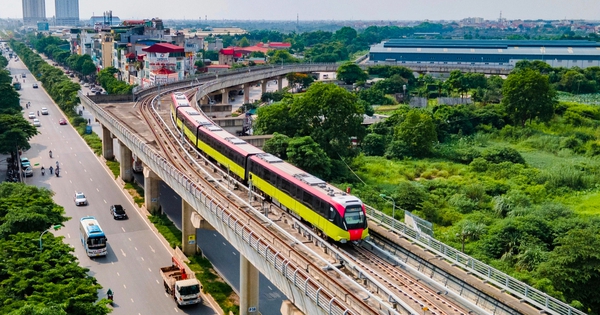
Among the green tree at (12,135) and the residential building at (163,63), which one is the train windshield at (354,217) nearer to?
the green tree at (12,135)

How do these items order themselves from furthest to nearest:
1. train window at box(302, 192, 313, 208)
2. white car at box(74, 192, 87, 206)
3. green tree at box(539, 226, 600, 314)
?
white car at box(74, 192, 87, 206) → green tree at box(539, 226, 600, 314) → train window at box(302, 192, 313, 208)

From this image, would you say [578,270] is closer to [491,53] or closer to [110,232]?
[110,232]

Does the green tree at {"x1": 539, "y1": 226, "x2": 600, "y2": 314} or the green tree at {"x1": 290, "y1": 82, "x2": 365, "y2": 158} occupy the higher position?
the green tree at {"x1": 290, "y1": 82, "x2": 365, "y2": 158}

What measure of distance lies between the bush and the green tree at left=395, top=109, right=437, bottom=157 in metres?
6.02

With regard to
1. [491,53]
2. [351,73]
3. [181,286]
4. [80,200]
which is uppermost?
[491,53]

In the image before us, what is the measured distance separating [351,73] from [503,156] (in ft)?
188

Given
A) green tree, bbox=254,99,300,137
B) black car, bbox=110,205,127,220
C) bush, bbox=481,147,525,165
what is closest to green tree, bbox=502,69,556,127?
bush, bbox=481,147,525,165

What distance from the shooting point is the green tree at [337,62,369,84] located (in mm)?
120438

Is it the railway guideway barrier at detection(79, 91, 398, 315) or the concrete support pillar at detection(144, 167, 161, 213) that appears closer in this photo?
the railway guideway barrier at detection(79, 91, 398, 315)

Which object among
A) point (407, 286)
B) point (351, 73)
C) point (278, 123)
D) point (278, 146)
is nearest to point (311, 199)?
point (407, 286)

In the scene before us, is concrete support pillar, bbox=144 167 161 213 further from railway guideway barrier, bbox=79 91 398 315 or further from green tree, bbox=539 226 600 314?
green tree, bbox=539 226 600 314

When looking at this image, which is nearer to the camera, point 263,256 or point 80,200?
point 263,256

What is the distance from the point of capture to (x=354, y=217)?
102 feet

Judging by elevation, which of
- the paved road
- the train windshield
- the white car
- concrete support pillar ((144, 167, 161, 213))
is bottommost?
the paved road
